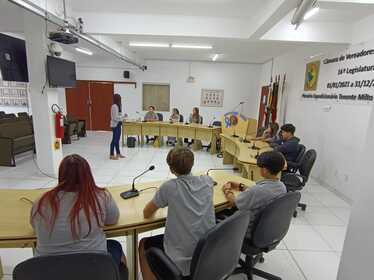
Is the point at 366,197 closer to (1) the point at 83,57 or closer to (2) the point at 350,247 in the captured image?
(2) the point at 350,247

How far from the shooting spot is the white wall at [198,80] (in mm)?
8898

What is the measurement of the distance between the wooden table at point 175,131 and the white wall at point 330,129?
217cm

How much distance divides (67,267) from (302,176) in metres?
3.13

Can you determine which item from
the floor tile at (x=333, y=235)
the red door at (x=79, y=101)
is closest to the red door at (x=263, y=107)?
the floor tile at (x=333, y=235)

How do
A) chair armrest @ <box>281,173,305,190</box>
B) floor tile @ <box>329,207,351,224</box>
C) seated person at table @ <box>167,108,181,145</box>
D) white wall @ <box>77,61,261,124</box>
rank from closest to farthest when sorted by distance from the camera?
1. chair armrest @ <box>281,173,305,190</box>
2. floor tile @ <box>329,207,351,224</box>
3. seated person at table @ <box>167,108,181,145</box>
4. white wall @ <box>77,61,261,124</box>

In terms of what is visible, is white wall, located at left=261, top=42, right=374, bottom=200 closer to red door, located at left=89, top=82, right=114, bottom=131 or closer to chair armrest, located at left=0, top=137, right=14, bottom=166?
chair armrest, located at left=0, top=137, right=14, bottom=166

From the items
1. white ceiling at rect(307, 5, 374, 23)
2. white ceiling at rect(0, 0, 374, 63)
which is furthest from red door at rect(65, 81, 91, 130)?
white ceiling at rect(307, 5, 374, 23)

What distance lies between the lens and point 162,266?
54.5 inches

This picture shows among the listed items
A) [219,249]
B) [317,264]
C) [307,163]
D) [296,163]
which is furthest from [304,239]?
[219,249]

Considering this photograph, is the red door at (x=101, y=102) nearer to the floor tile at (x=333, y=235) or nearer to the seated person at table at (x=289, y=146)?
the seated person at table at (x=289, y=146)

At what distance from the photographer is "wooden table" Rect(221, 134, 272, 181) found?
3.38 meters

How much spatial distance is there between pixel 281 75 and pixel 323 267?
5754 millimetres

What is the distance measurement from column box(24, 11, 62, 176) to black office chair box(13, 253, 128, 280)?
149 inches

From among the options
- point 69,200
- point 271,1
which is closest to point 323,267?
point 69,200
